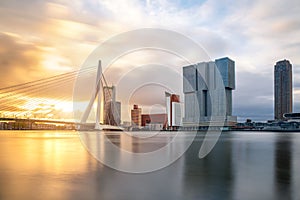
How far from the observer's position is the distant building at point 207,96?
10969cm

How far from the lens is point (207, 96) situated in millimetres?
136500

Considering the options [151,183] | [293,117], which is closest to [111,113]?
[151,183]

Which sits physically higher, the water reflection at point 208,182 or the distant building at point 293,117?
the water reflection at point 208,182

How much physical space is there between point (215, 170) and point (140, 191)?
13.8 feet

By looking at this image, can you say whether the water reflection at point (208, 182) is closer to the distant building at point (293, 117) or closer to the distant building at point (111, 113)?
the distant building at point (111, 113)

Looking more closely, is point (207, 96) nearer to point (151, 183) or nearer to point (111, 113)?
point (111, 113)

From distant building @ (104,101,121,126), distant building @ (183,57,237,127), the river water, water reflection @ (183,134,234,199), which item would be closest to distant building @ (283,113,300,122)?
distant building @ (183,57,237,127)

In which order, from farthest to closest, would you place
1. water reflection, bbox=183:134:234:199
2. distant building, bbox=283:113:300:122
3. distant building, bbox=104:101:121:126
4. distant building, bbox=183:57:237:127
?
distant building, bbox=283:113:300:122, distant building, bbox=183:57:237:127, distant building, bbox=104:101:121:126, water reflection, bbox=183:134:234:199

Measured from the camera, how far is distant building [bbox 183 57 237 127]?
109688 mm

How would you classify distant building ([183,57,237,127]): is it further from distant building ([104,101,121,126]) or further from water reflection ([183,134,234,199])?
water reflection ([183,134,234,199])

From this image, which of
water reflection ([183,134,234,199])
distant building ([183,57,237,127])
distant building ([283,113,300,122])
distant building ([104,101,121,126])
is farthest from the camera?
distant building ([283,113,300,122])

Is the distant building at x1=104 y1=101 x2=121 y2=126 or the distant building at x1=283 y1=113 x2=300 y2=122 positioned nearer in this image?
the distant building at x1=104 y1=101 x2=121 y2=126

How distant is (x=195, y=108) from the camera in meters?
120

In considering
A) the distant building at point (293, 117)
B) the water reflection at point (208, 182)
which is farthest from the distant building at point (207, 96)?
the water reflection at point (208, 182)
